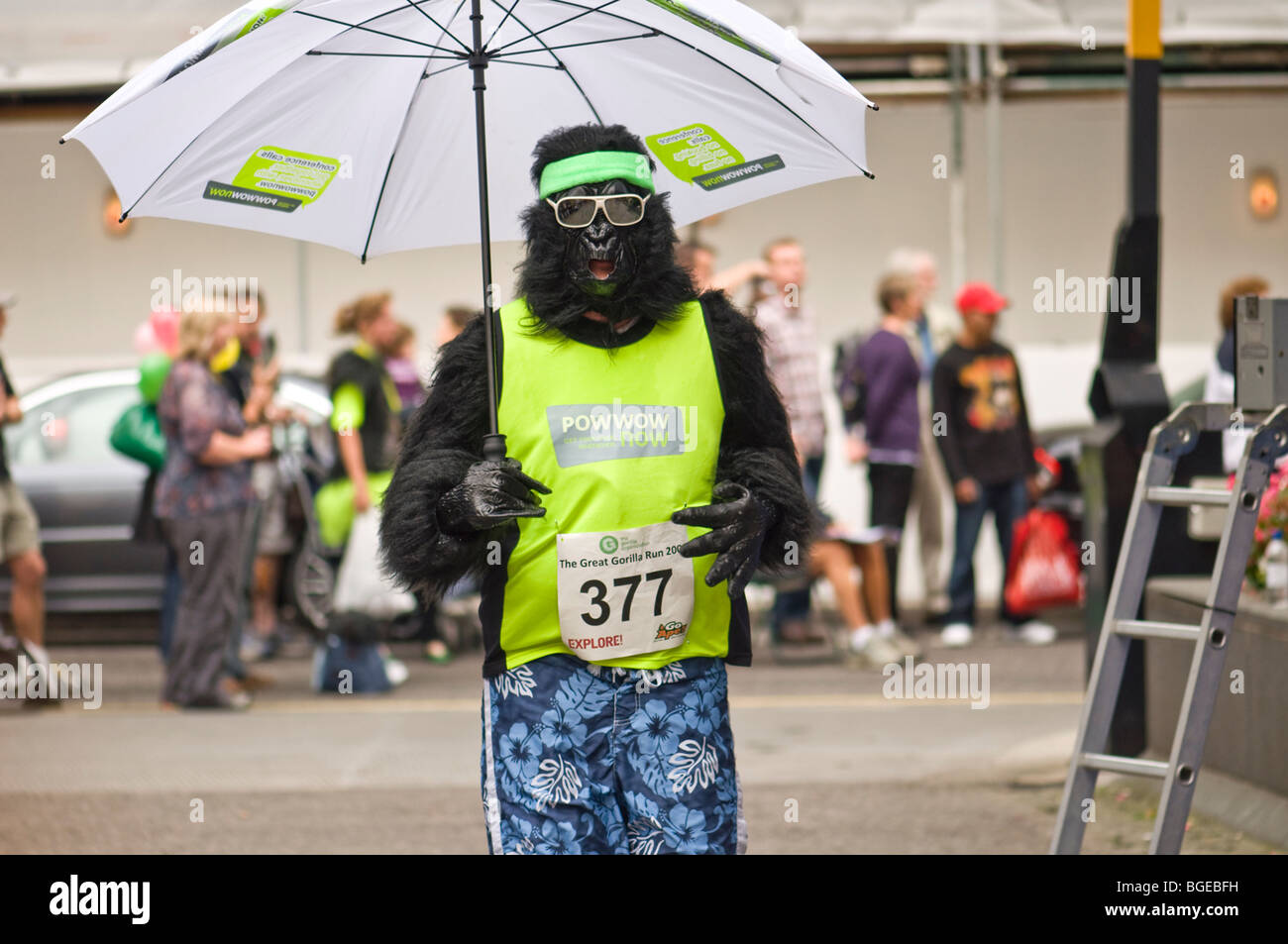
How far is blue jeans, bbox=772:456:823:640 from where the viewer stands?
10273 mm

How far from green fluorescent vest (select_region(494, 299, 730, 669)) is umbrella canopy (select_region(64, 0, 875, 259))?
1.66 ft

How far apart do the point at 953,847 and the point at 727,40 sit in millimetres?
3129

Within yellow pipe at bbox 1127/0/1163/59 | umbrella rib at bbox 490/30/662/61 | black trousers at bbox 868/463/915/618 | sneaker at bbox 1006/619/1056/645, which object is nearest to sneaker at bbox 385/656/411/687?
black trousers at bbox 868/463/915/618

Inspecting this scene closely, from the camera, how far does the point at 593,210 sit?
351 centimetres

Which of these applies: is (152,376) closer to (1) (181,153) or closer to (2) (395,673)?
(2) (395,673)

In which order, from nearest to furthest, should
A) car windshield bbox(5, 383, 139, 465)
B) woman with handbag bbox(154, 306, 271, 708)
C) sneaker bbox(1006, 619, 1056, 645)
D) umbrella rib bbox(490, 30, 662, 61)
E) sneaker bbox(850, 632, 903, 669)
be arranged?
umbrella rib bbox(490, 30, 662, 61) < woman with handbag bbox(154, 306, 271, 708) < sneaker bbox(850, 632, 903, 669) < sneaker bbox(1006, 619, 1056, 645) < car windshield bbox(5, 383, 139, 465)

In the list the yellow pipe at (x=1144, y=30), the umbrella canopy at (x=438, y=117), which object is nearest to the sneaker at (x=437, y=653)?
the yellow pipe at (x=1144, y=30)

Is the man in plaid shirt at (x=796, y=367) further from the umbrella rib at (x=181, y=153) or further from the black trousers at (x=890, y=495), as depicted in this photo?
the umbrella rib at (x=181, y=153)

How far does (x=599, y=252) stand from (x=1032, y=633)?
25.2 feet

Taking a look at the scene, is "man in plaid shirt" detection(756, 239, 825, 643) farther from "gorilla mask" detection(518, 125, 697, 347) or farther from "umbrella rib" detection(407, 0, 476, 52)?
"gorilla mask" detection(518, 125, 697, 347)

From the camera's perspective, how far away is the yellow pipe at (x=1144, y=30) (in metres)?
6.54

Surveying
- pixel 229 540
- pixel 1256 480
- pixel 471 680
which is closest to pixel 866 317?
pixel 471 680

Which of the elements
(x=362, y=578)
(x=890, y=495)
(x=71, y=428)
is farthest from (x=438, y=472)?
(x=71, y=428)

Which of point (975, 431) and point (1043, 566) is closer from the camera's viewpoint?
point (1043, 566)
